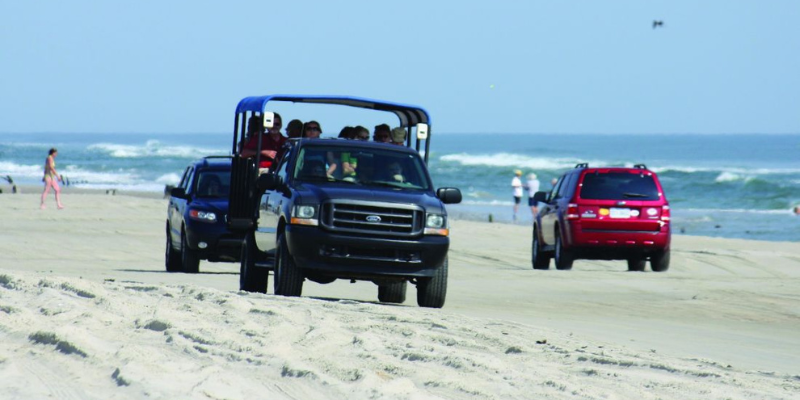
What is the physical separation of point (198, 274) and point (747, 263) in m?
9.25

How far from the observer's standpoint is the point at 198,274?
16969 millimetres

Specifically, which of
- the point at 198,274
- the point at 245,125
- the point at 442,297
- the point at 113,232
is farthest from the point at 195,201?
the point at 113,232

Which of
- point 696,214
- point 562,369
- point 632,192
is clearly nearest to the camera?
point 562,369

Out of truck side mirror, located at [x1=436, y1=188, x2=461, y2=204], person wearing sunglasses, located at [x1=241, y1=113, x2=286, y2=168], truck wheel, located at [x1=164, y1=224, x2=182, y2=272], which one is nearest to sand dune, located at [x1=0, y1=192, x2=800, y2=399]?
truck wheel, located at [x1=164, y1=224, x2=182, y2=272]

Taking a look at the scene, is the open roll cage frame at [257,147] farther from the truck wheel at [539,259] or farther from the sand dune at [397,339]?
the truck wheel at [539,259]

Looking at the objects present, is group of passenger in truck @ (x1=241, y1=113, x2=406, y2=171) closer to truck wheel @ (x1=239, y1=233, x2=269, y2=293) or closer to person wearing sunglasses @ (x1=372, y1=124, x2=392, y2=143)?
person wearing sunglasses @ (x1=372, y1=124, x2=392, y2=143)

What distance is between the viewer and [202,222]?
55.4ft

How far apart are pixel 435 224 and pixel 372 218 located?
616 mm

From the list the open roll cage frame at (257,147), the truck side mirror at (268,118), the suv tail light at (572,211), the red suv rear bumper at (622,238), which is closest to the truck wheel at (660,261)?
the red suv rear bumper at (622,238)

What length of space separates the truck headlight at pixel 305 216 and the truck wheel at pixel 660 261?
8.53 m

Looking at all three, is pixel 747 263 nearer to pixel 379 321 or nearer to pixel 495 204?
pixel 379 321

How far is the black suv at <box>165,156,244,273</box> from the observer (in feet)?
55.2

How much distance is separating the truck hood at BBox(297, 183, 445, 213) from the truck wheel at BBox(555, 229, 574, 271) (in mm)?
7144

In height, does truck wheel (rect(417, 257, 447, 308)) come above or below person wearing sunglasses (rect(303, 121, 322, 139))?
below
